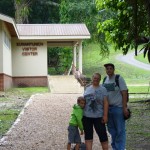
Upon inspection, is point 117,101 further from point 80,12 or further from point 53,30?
point 80,12

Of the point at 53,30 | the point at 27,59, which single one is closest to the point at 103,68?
the point at 53,30

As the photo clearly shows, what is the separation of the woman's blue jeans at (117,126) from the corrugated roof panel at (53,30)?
67.1 ft

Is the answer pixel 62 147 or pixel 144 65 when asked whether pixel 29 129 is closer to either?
pixel 62 147

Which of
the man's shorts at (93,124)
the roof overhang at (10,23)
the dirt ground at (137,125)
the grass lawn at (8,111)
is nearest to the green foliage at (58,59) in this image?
the roof overhang at (10,23)

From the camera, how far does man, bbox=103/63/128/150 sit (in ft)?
23.5

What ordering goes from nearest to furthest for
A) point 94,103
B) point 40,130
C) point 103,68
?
point 94,103, point 40,130, point 103,68

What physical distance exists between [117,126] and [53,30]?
72.2 feet

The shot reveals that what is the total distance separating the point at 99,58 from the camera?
49219mm

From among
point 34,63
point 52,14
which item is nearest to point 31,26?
point 34,63

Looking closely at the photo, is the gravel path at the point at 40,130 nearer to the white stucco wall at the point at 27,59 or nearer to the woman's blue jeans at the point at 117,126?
the woman's blue jeans at the point at 117,126

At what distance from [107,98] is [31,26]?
79.3 ft

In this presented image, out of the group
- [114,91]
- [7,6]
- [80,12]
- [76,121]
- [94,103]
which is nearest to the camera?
[94,103]

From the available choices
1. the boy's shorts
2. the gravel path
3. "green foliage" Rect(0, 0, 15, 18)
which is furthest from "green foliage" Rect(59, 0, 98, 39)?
the boy's shorts

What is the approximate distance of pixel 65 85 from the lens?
24.3 metres
